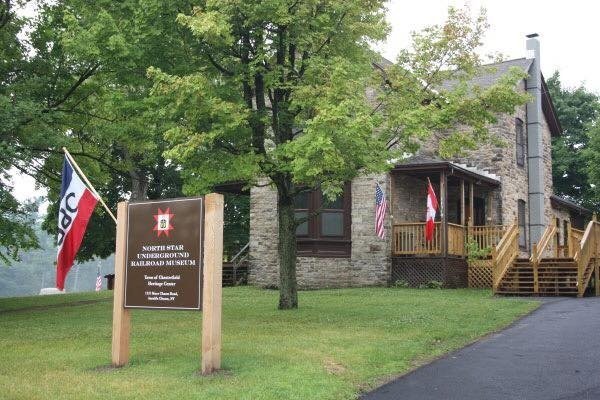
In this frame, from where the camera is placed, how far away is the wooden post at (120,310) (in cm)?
824

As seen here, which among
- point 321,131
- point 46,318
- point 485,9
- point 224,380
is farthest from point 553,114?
point 224,380

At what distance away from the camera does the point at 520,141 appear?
27250 millimetres

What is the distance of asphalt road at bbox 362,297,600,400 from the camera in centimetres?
677

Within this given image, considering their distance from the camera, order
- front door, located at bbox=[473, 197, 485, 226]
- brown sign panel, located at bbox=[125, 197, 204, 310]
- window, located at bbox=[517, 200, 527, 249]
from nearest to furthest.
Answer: brown sign panel, located at bbox=[125, 197, 204, 310]
front door, located at bbox=[473, 197, 485, 226]
window, located at bbox=[517, 200, 527, 249]

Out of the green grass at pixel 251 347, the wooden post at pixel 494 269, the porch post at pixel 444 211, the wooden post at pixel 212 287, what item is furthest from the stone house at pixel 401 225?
the wooden post at pixel 212 287

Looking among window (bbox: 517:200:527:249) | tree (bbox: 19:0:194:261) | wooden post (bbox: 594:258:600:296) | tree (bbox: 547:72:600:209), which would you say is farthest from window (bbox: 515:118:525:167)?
tree (bbox: 19:0:194:261)

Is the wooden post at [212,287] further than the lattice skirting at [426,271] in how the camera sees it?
No

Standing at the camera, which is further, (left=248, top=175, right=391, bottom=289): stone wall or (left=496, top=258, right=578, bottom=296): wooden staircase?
(left=248, top=175, right=391, bottom=289): stone wall

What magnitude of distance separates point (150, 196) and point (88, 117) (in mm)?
15047

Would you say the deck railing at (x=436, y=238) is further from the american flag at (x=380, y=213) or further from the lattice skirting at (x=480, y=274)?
the american flag at (x=380, y=213)

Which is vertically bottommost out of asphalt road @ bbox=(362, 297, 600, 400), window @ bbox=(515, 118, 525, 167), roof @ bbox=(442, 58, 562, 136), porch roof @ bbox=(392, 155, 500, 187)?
asphalt road @ bbox=(362, 297, 600, 400)

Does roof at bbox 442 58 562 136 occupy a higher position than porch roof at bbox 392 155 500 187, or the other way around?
roof at bbox 442 58 562 136

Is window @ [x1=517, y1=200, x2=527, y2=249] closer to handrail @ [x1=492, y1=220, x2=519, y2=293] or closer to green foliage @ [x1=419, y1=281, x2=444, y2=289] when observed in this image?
green foliage @ [x1=419, y1=281, x2=444, y2=289]

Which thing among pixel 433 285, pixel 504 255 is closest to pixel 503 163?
pixel 433 285
